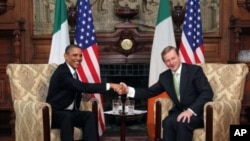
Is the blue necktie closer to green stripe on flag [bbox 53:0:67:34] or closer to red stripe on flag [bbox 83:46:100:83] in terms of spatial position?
red stripe on flag [bbox 83:46:100:83]

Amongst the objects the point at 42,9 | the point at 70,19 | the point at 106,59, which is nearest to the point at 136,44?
the point at 106,59

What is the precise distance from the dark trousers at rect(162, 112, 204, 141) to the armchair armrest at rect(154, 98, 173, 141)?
0.15 metres

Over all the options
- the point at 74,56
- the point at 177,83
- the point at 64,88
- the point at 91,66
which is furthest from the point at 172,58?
the point at 91,66

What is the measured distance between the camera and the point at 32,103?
364 cm

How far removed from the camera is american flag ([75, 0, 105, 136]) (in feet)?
15.8

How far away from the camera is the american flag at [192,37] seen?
4941mm

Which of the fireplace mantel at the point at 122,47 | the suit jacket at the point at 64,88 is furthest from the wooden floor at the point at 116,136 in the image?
the suit jacket at the point at 64,88

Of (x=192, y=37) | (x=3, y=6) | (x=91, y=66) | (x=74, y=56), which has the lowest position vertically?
(x=91, y=66)

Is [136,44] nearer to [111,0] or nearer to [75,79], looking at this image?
[111,0]

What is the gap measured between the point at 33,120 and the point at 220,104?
5.33 ft

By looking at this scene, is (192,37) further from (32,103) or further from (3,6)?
(3,6)

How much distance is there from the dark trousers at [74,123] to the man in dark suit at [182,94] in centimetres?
40

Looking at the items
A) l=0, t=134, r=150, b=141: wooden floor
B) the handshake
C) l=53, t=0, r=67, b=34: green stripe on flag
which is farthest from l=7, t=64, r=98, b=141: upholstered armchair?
l=0, t=134, r=150, b=141: wooden floor

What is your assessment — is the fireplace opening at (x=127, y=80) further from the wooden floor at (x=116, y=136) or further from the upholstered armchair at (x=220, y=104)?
the upholstered armchair at (x=220, y=104)
